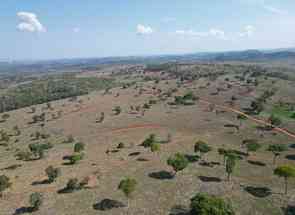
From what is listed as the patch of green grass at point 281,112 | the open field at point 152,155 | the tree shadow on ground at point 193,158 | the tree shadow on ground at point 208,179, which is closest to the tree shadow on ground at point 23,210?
the open field at point 152,155

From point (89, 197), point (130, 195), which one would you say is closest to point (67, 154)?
point (89, 197)

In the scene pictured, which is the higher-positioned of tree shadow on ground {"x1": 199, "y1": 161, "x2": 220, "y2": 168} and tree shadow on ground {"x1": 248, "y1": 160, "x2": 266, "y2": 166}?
tree shadow on ground {"x1": 199, "y1": 161, "x2": 220, "y2": 168}

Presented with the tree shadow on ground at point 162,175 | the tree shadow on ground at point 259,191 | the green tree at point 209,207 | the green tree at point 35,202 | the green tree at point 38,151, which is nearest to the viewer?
the green tree at point 209,207

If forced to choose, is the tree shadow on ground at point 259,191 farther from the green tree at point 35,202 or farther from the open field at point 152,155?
the green tree at point 35,202

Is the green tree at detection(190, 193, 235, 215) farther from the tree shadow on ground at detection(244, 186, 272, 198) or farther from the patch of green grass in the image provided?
the patch of green grass

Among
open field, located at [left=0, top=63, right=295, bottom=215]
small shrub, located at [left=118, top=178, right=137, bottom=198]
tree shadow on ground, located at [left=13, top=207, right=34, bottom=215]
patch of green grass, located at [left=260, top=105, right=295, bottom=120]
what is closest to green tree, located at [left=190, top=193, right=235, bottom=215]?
open field, located at [left=0, top=63, right=295, bottom=215]
